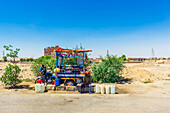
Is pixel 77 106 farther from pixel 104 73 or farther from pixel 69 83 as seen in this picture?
pixel 104 73

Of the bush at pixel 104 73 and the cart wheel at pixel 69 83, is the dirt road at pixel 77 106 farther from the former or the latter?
the bush at pixel 104 73

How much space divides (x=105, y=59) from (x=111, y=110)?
37.2 feet

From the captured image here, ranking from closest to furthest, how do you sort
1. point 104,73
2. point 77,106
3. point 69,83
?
1. point 77,106
2. point 69,83
3. point 104,73

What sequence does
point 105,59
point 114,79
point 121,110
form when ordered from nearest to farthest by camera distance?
1. point 121,110
2. point 114,79
3. point 105,59

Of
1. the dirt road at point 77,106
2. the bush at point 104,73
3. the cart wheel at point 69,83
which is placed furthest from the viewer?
the bush at point 104,73

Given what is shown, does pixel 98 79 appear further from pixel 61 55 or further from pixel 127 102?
pixel 127 102

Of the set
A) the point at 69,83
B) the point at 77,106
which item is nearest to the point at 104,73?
the point at 69,83

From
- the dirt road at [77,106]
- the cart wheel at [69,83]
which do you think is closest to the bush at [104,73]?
the cart wheel at [69,83]

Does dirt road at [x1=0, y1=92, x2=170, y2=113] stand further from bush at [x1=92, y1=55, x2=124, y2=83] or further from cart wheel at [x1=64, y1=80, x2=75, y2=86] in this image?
bush at [x1=92, y1=55, x2=124, y2=83]

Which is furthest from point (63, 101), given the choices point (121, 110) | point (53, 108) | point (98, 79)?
point (98, 79)

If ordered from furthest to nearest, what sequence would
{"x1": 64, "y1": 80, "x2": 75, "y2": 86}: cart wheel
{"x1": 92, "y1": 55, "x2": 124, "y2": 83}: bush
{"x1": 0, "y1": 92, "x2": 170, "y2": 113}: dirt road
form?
1. {"x1": 92, "y1": 55, "x2": 124, "y2": 83}: bush
2. {"x1": 64, "y1": 80, "x2": 75, "y2": 86}: cart wheel
3. {"x1": 0, "y1": 92, "x2": 170, "y2": 113}: dirt road

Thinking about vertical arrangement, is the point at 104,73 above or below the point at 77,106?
above

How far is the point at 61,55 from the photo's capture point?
1420 cm

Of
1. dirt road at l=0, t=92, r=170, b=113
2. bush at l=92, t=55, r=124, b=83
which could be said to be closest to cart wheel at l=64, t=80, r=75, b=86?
dirt road at l=0, t=92, r=170, b=113
